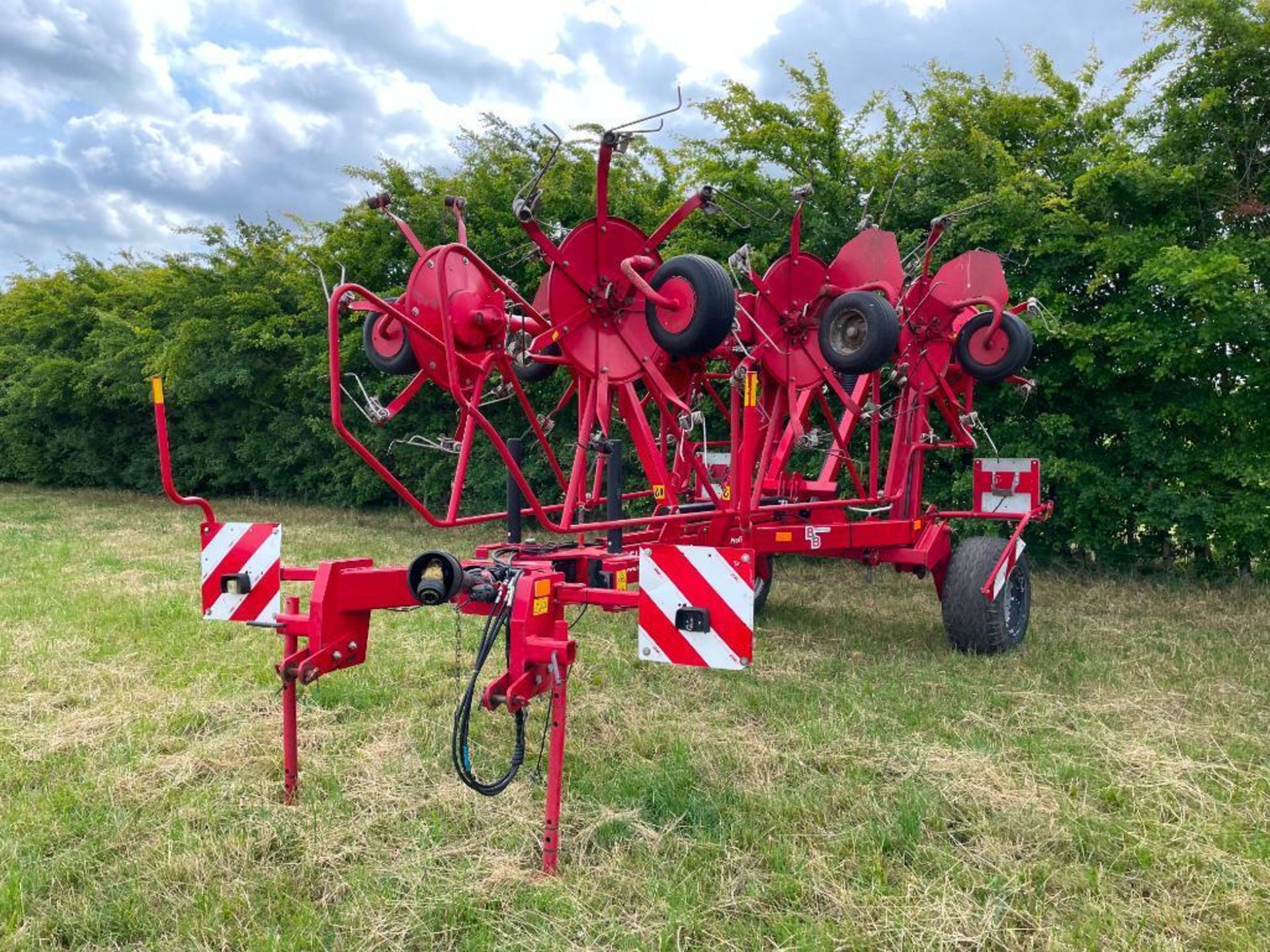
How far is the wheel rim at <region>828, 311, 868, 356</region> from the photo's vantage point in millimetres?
5113

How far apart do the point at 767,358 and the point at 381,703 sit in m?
2.93

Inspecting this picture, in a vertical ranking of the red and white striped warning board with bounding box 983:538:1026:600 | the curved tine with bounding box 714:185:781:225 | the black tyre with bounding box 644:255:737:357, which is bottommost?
the red and white striped warning board with bounding box 983:538:1026:600

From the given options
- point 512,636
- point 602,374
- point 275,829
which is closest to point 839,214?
point 602,374

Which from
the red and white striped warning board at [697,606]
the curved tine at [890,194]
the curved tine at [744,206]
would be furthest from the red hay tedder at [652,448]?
the curved tine at [890,194]

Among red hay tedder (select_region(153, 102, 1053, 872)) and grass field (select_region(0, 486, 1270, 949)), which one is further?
red hay tedder (select_region(153, 102, 1053, 872))

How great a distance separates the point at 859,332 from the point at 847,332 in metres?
0.07

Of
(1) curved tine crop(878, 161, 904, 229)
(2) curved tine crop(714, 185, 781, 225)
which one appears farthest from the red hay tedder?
(1) curved tine crop(878, 161, 904, 229)

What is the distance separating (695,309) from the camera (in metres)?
3.99

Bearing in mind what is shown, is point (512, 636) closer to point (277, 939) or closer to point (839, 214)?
point (277, 939)

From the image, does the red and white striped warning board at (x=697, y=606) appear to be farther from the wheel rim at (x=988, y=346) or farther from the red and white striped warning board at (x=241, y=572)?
the wheel rim at (x=988, y=346)

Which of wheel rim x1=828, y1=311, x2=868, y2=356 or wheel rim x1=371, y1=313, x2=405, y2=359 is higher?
wheel rim x1=828, y1=311, x2=868, y2=356

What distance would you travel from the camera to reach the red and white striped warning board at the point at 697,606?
3.16 m

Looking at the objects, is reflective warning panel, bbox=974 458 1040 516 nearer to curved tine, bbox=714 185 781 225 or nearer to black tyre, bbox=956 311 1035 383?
black tyre, bbox=956 311 1035 383

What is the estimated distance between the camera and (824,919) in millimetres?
2715
